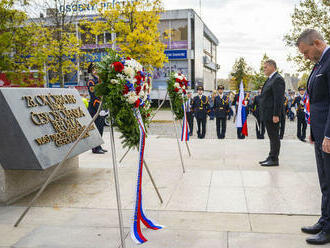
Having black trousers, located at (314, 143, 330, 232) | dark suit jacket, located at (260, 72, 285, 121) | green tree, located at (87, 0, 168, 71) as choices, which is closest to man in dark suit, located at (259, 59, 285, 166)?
dark suit jacket, located at (260, 72, 285, 121)

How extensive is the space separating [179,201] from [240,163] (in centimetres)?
311

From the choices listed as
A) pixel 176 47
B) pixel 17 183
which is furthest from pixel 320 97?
pixel 176 47

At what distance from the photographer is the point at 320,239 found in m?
3.56

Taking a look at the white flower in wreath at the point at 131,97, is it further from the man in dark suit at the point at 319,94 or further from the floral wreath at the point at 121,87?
the man in dark suit at the point at 319,94

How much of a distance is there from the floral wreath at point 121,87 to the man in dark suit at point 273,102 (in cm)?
371

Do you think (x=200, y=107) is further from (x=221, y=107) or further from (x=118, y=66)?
(x=118, y=66)

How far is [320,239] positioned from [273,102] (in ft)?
13.0

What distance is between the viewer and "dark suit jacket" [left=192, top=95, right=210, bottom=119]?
13.7 metres

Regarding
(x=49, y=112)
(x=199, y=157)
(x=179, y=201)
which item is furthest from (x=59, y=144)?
(x=199, y=157)

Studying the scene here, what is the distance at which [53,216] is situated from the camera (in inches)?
180

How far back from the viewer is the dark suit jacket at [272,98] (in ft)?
Result: 22.8

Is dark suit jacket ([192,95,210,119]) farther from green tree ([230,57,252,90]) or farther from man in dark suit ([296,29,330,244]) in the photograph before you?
green tree ([230,57,252,90])

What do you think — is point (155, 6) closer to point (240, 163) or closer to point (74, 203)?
point (240, 163)

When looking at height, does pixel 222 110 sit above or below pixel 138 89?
below
